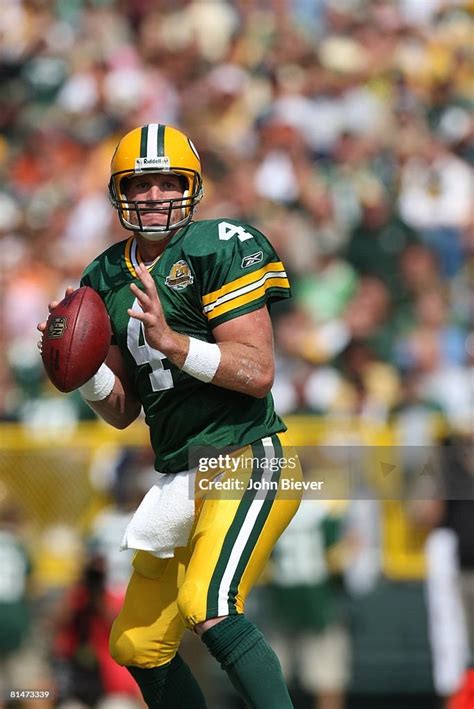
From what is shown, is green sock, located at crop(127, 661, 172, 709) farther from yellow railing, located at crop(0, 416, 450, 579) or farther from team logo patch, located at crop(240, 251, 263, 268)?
yellow railing, located at crop(0, 416, 450, 579)

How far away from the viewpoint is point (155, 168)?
146 inches

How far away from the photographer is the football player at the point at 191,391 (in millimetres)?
3367

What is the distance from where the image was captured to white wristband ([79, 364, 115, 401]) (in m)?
3.78

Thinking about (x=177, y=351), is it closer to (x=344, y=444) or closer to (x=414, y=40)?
(x=344, y=444)

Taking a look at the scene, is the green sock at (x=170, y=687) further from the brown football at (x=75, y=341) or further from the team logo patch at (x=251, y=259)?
the team logo patch at (x=251, y=259)

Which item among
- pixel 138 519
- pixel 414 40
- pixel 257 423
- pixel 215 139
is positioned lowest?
pixel 138 519

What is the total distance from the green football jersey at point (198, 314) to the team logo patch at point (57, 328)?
213 millimetres

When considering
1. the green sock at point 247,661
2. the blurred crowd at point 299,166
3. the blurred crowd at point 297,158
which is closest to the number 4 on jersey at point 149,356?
the green sock at point 247,661

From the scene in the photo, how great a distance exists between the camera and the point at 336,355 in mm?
7332

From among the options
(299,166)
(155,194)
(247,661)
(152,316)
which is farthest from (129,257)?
(299,166)

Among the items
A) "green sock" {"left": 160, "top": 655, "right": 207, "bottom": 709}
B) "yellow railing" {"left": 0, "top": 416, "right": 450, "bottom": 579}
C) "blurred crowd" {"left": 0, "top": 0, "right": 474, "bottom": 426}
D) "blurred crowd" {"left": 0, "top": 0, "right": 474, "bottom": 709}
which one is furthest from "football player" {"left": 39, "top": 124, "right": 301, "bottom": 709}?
"blurred crowd" {"left": 0, "top": 0, "right": 474, "bottom": 426}

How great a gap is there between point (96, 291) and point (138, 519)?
726mm

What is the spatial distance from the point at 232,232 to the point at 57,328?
0.59 m

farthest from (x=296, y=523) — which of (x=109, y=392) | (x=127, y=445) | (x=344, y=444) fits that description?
(x=109, y=392)
